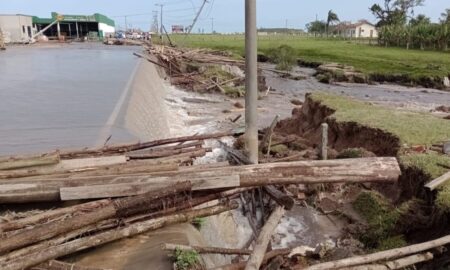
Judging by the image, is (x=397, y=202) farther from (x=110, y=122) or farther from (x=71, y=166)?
(x=110, y=122)

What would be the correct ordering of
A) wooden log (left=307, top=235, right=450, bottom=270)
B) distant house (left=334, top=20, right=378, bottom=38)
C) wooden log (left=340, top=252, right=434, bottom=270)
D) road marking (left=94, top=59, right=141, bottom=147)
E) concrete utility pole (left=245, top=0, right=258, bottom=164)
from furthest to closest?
distant house (left=334, top=20, right=378, bottom=38), road marking (left=94, top=59, right=141, bottom=147), concrete utility pole (left=245, top=0, right=258, bottom=164), wooden log (left=340, top=252, right=434, bottom=270), wooden log (left=307, top=235, right=450, bottom=270)

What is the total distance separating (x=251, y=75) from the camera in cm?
810

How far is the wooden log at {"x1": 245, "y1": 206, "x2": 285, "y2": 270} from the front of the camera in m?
4.18

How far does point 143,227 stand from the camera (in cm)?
468

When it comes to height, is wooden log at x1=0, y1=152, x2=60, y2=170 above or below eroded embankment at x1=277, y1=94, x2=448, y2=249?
above

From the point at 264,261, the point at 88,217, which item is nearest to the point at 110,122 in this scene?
the point at 88,217

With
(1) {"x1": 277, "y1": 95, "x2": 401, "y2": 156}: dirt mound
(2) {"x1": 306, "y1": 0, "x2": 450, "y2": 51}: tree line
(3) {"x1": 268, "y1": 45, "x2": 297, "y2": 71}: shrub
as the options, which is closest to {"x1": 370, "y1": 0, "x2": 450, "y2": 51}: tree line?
(2) {"x1": 306, "y1": 0, "x2": 450, "y2": 51}: tree line

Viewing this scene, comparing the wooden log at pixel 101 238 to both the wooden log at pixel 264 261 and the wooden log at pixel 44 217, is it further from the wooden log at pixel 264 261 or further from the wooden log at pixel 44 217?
the wooden log at pixel 264 261

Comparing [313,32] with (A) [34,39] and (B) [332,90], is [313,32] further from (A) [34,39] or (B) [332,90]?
(B) [332,90]

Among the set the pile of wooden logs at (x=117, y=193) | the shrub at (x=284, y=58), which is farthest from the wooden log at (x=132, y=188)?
the shrub at (x=284, y=58)

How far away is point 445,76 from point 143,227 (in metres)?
34.0

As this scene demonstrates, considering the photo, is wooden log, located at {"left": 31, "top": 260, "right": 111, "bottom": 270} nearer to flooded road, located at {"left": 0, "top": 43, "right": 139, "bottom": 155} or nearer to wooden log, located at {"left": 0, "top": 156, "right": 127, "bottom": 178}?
wooden log, located at {"left": 0, "top": 156, "right": 127, "bottom": 178}

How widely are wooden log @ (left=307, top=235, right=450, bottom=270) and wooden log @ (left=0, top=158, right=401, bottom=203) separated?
94 centimetres

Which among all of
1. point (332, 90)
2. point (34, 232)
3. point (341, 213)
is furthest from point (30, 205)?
point (332, 90)
